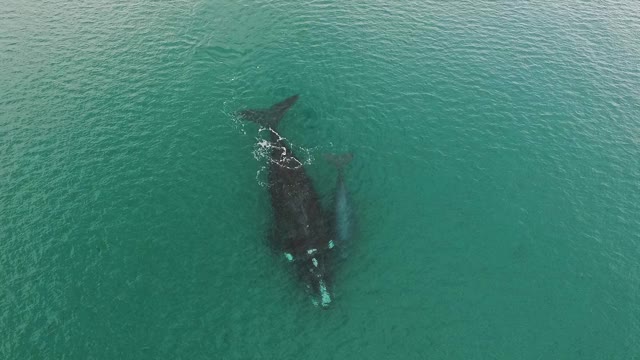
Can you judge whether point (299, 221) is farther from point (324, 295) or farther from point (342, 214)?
point (324, 295)

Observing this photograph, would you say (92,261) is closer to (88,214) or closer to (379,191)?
(88,214)

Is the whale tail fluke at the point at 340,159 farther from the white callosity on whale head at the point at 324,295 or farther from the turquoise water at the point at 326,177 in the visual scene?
the white callosity on whale head at the point at 324,295

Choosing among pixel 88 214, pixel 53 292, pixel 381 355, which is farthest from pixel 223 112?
pixel 381 355

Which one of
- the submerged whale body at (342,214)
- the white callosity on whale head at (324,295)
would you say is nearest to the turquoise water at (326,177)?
the white callosity on whale head at (324,295)

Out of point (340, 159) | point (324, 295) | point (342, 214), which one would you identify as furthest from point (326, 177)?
point (324, 295)

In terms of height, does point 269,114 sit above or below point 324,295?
above

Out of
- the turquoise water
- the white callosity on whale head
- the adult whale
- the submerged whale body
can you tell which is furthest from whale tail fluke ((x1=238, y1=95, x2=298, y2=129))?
the white callosity on whale head
